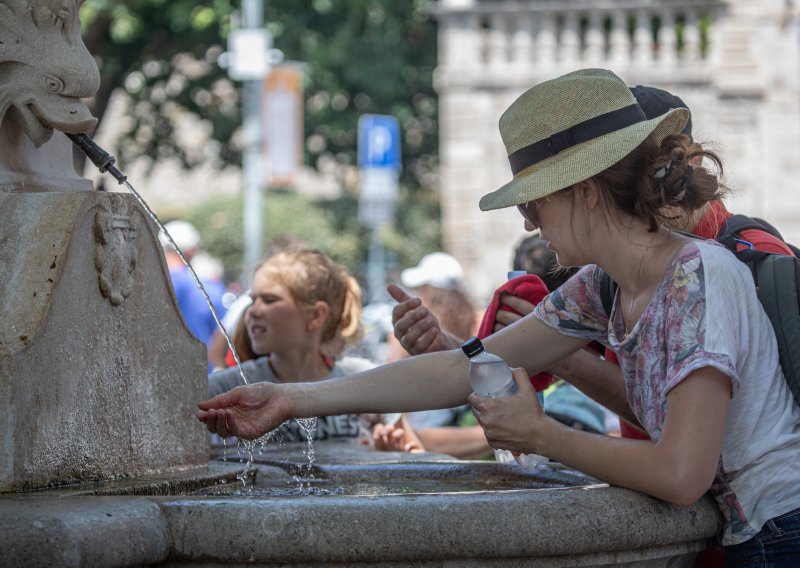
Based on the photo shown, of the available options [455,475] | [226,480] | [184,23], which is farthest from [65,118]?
[184,23]

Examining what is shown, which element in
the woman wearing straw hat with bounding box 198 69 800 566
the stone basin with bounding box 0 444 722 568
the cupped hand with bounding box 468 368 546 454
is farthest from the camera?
the cupped hand with bounding box 468 368 546 454

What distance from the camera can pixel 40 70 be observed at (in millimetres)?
3865

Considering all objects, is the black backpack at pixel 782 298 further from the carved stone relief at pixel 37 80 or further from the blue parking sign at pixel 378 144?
the blue parking sign at pixel 378 144

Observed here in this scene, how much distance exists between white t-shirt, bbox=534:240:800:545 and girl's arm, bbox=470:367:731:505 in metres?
0.05

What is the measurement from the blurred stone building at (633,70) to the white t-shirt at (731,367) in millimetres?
14002

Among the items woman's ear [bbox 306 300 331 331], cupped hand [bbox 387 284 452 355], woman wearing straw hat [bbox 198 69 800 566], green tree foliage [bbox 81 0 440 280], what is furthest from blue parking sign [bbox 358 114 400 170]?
woman wearing straw hat [bbox 198 69 800 566]

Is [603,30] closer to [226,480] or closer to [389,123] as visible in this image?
[389,123]

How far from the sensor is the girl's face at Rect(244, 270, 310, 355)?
210 inches

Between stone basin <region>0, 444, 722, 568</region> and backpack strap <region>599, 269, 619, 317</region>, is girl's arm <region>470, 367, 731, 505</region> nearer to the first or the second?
stone basin <region>0, 444, 722, 568</region>

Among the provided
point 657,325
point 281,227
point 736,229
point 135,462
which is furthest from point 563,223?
point 281,227

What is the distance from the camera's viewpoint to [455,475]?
13.9 feet

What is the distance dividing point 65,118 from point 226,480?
42.6 inches

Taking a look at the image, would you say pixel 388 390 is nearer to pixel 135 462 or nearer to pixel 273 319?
pixel 135 462

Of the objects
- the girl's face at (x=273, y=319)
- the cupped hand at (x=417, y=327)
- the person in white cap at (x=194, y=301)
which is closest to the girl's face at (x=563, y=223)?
the cupped hand at (x=417, y=327)
